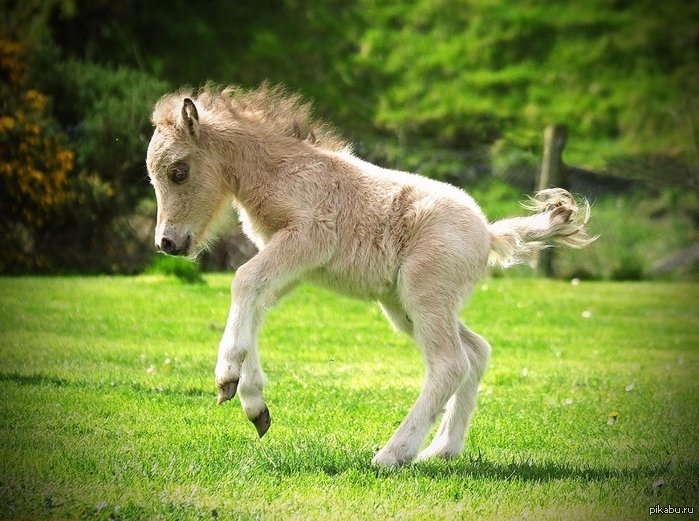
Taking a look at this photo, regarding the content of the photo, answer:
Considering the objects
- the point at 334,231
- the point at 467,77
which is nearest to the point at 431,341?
the point at 334,231

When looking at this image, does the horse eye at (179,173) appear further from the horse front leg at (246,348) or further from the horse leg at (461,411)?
the horse leg at (461,411)

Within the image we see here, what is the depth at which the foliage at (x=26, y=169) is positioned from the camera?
43.7 ft

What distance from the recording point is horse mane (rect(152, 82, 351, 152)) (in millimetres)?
6121

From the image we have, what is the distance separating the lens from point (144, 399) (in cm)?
673

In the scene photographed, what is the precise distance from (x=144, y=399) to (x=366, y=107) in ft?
57.3

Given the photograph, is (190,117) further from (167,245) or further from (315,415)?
(315,415)

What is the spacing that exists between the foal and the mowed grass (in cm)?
44

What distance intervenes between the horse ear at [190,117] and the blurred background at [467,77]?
30.8ft

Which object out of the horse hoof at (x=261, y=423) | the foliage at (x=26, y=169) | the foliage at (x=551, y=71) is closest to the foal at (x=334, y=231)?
the horse hoof at (x=261, y=423)

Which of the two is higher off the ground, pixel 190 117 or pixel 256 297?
pixel 190 117

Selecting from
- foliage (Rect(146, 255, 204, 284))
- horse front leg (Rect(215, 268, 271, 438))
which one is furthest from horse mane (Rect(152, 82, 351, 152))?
foliage (Rect(146, 255, 204, 284))

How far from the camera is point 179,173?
5777mm

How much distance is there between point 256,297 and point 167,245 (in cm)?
71

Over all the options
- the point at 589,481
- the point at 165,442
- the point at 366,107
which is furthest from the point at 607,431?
the point at 366,107
